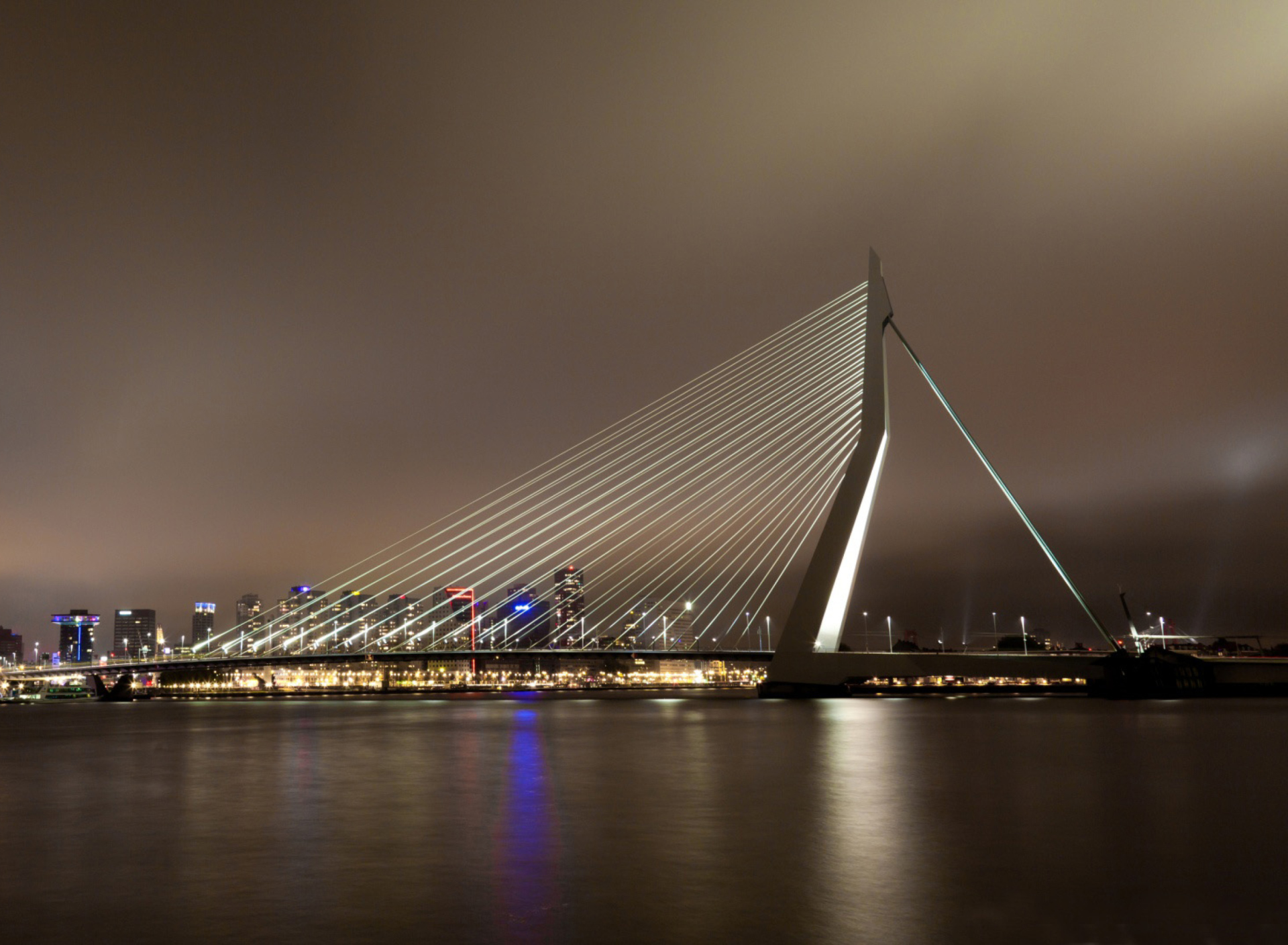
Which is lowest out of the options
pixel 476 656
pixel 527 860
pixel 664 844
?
pixel 476 656

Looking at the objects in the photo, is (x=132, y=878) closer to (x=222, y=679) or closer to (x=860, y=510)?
(x=860, y=510)

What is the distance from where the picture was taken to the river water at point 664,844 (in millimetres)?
5191

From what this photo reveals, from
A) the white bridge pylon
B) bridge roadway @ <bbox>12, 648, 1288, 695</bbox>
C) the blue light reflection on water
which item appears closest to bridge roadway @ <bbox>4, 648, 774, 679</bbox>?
bridge roadway @ <bbox>12, 648, 1288, 695</bbox>

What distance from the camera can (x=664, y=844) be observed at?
7.64 metres

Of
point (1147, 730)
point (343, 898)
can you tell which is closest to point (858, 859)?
point (343, 898)

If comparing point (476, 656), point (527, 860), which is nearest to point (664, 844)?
point (527, 860)

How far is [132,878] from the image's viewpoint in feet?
21.9

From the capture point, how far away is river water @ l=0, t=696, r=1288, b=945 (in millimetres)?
5191

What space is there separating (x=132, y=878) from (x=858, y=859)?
5097mm

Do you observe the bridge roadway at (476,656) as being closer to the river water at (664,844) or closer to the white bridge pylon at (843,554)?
the white bridge pylon at (843,554)

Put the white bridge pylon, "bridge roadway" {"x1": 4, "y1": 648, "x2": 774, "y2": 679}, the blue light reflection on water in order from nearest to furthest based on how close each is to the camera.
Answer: the blue light reflection on water
the white bridge pylon
"bridge roadway" {"x1": 4, "y1": 648, "x2": 774, "y2": 679}

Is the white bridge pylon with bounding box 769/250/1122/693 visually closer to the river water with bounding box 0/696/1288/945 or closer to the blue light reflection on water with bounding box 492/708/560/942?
the river water with bounding box 0/696/1288/945

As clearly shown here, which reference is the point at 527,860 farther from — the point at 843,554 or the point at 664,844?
the point at 843,554

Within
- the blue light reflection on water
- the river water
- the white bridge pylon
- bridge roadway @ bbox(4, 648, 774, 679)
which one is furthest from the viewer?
bridge roadway @ bbox(4, 648, 774, 679)
